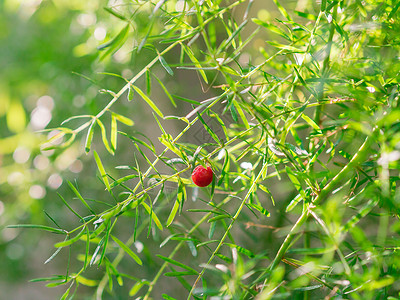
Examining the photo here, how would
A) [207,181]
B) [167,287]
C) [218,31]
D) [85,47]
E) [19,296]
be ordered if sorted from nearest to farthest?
[207,181]
[85,47]
[218,31]
[167,287]
[19,296]

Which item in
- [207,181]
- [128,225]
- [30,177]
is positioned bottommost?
[128,225]

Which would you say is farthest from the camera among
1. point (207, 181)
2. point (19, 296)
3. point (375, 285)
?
point (19, 296)

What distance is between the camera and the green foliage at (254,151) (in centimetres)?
31

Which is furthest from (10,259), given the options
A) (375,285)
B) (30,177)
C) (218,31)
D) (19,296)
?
(375,285)

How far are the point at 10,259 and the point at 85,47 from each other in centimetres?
51

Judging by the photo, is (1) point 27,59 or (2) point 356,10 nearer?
(2) point 356,10

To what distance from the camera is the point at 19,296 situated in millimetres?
1162

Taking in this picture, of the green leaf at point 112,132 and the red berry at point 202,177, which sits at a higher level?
the green leaf at point 112,132

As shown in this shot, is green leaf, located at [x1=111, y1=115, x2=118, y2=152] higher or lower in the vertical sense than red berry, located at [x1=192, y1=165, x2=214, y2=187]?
higher

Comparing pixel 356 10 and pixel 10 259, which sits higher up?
pixel 356 10

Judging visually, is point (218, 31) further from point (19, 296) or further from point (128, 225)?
point (19, 296)

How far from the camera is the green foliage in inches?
12.2

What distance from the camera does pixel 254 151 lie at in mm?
400

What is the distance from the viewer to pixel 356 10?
0.43 meters
